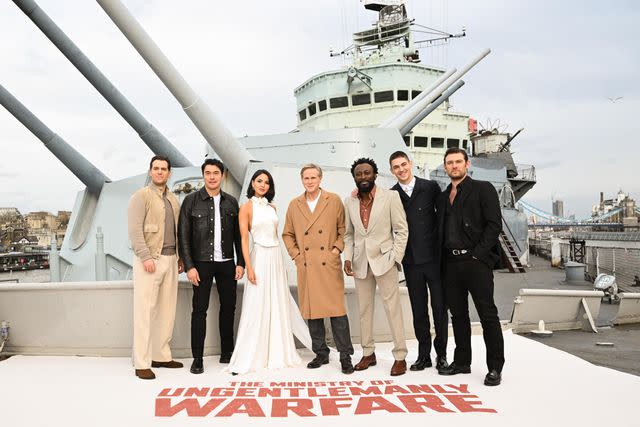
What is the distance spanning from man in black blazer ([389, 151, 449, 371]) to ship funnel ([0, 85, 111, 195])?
516 centimetres

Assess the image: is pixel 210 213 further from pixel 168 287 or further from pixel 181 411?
pixel 181 411

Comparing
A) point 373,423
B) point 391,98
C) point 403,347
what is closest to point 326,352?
point 403,347

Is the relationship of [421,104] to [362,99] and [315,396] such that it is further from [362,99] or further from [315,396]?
[315,396]

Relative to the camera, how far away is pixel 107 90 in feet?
21.9

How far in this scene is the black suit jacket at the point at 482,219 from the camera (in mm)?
3020

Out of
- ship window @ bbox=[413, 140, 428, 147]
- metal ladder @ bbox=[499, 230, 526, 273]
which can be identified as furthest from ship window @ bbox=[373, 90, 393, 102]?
metal ladder @ bbox=[499, 230, 526, 273]

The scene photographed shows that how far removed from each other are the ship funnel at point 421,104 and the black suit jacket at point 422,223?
5828 mm

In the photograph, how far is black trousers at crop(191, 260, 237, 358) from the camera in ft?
11.3

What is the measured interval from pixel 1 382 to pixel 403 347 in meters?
2.56

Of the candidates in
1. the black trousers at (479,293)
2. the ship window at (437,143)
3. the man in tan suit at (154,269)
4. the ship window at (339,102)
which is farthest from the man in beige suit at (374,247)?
the ship window at (437,143)

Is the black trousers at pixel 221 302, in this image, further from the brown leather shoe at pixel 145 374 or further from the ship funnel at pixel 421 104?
the ship funnel at pixel 421 104

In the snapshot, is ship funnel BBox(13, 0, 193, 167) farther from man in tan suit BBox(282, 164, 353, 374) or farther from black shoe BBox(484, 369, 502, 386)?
black shoe BBox(484, 369, 502, 386)

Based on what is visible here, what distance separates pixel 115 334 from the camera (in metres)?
3.85

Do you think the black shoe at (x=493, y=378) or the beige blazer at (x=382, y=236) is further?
the beige blazer at (x=382, y=236)
